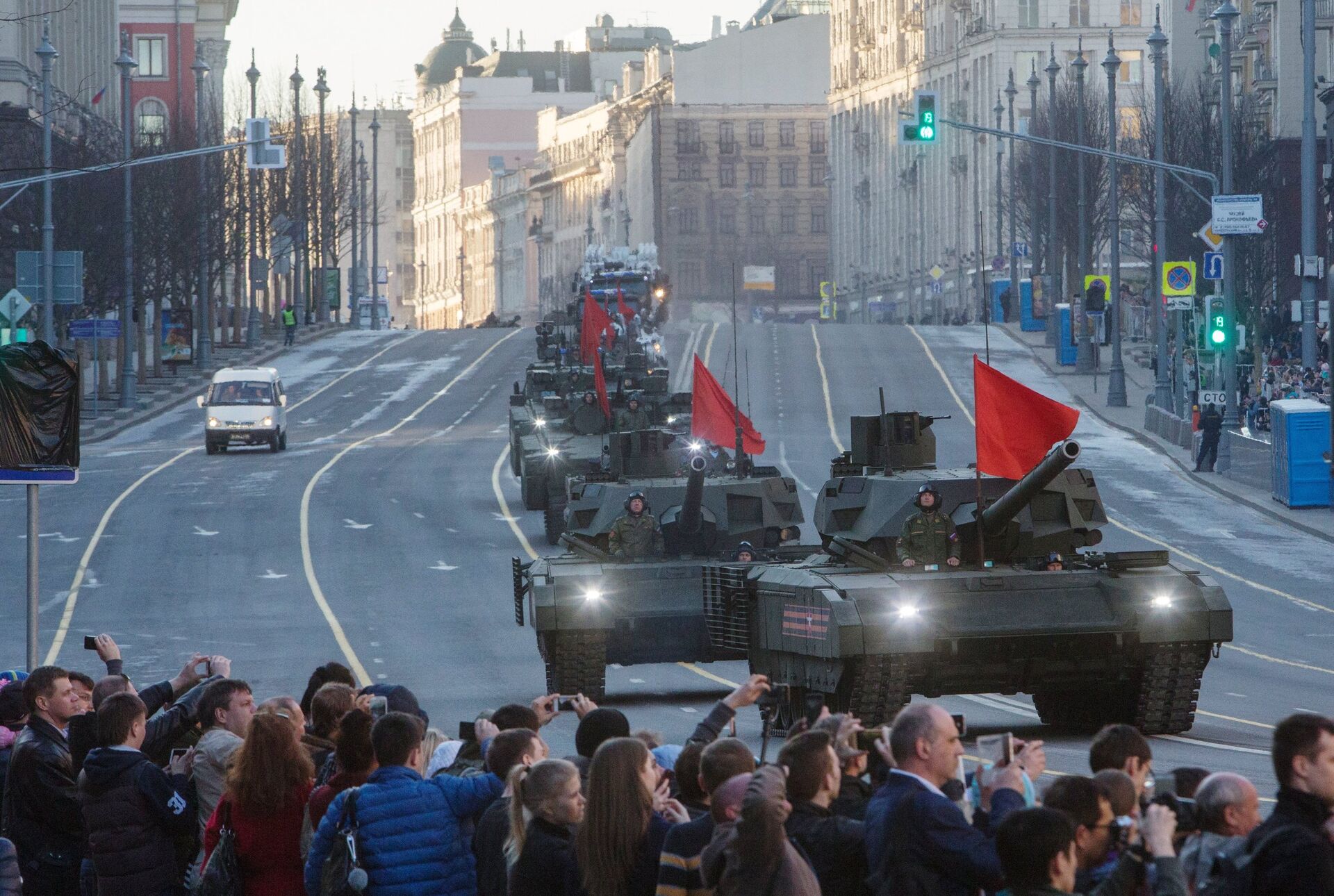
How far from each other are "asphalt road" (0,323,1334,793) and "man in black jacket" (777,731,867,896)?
25.3ft

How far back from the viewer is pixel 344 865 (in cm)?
831

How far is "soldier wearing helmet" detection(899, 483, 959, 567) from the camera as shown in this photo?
1877 centimetres

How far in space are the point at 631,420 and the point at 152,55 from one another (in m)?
81.4

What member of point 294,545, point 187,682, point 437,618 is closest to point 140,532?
point 294,545

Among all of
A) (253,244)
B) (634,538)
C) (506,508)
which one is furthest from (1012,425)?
(253,244)

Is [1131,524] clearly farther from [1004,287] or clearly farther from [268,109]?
[268,109]

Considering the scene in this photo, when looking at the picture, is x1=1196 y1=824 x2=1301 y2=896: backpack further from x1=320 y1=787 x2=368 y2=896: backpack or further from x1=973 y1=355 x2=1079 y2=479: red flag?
x1=973 y1=355 x2=1079 y2=479: red flag

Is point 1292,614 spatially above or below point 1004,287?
below

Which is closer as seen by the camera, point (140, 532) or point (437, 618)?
point (437, 618)

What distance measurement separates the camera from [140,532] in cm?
3869

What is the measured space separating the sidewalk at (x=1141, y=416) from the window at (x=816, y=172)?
71.3 metres

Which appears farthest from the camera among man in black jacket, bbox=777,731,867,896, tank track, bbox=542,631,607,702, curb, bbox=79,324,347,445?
curb, bbox=79,324,347,445

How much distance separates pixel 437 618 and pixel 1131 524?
563 inches

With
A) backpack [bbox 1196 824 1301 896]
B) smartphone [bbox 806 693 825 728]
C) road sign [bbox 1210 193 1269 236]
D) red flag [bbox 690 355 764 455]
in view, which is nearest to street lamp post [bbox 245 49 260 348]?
road sign [bbox 1210 193 1269 236]
